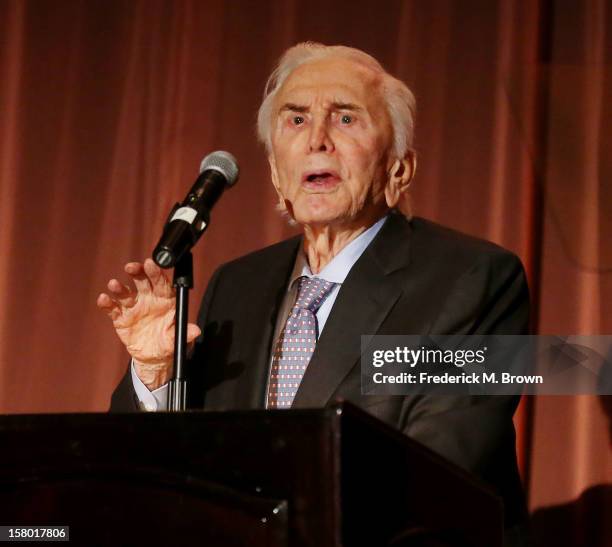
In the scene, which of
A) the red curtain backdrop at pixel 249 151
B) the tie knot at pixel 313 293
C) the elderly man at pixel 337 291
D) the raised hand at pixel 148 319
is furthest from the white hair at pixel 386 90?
the raised hand at pixel 148 319

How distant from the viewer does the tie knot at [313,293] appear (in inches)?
72.7

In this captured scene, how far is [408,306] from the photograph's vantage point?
Result: 1768 millimetres

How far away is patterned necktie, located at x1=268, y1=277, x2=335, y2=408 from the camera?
1.76 metres

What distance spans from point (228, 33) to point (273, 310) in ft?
3.74

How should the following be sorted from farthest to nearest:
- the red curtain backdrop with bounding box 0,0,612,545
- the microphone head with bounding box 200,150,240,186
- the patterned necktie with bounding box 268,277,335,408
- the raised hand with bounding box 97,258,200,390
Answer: the red curtain backdrop with bounding box 0,0,612,545 → the patterned necktie with bounding box 268,277,335,408 → the raised hand with bounding box 97,258,200,390 → the microphone head with bounding box 200,150,240,186

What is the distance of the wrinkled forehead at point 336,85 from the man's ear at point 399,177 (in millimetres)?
116

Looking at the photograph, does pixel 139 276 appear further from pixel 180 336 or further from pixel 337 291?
pixel 337 291

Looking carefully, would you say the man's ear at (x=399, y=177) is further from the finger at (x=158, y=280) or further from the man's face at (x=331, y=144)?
the finger at (x=158, y=280)

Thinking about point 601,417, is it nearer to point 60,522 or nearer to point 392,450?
point 392,450

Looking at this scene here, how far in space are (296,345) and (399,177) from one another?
0.46 m

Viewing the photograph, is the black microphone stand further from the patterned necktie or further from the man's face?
the man's face

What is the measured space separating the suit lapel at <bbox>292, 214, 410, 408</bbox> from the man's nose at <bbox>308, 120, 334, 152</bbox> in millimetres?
196

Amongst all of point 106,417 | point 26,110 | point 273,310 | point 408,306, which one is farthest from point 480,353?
point 26,110

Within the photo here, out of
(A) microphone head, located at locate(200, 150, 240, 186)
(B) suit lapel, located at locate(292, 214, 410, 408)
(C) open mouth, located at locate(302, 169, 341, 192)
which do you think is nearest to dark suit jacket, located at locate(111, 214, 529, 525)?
(B) suit lapel, located at locate(292, 214, 410, 408)
